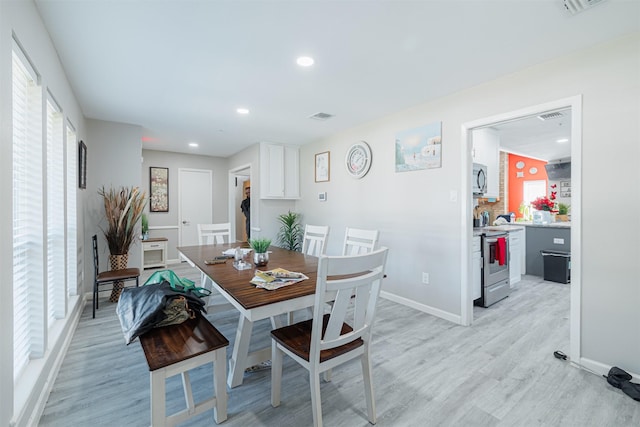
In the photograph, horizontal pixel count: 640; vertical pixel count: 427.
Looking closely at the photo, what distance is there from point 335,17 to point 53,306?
3.10 m

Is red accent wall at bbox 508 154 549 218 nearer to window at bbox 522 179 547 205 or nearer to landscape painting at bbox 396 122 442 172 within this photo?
window at bbox 522 179 547 205

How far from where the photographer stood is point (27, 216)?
5.47ft

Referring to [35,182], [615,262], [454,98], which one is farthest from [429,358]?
[35,182]

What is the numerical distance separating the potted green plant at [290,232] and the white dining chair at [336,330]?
136 inches

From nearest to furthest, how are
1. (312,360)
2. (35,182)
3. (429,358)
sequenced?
1. (312,360)
2. (35,182)
3. (429,358)

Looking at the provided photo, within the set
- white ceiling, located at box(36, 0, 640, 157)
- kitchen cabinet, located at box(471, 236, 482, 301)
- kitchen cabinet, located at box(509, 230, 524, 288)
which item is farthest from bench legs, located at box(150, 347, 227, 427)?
kitchen cabinet, located at box(509, 230, 524, 288)

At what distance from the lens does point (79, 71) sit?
2.45 meters

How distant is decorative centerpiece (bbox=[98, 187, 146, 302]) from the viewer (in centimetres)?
362

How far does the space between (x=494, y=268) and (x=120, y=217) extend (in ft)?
15.6

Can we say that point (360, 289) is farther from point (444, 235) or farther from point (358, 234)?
point (444, 235)

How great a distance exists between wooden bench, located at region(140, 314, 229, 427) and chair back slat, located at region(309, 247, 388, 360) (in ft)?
1.76

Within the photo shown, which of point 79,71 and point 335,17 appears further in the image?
point 79,71

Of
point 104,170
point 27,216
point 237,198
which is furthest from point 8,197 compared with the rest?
point 237,198

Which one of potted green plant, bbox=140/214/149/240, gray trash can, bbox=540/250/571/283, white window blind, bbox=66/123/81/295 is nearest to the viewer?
white window blind, bbox=66/123/81/295
